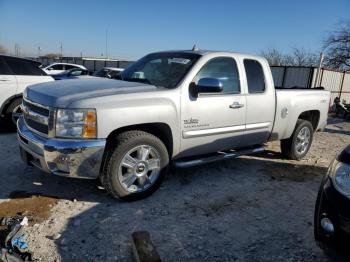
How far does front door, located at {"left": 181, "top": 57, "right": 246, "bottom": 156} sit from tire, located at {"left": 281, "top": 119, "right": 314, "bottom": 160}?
1.60 m

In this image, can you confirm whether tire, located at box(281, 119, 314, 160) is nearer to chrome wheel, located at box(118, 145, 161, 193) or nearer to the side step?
the side step

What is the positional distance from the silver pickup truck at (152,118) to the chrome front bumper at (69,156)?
10 millimetres

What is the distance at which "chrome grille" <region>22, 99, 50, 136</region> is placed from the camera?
3.80m

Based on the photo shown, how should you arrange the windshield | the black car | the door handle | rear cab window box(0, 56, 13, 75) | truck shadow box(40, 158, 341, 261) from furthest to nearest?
rear cab window box(0, 56, 13, 75), the door handle, the windshield, truck shadow box(40, 158, 341, 261), the black car

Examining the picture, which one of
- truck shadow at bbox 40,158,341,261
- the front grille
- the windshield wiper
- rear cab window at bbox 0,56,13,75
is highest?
the windshield wiper

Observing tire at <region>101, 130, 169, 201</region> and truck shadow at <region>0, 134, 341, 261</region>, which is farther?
tire at <region>101, 130, 169, 201</region>

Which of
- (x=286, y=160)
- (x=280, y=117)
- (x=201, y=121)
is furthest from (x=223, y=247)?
(x=286, y=160)

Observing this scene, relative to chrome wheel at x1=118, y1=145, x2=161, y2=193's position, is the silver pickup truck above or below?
above

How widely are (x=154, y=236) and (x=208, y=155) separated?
72.1 inches

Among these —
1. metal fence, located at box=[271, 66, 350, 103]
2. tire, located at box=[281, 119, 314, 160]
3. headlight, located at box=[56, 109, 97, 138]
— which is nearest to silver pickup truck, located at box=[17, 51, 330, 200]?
headlight, located at box=[56, 109, 97, 138]

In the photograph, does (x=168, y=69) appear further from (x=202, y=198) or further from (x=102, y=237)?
(x=102, y=237)

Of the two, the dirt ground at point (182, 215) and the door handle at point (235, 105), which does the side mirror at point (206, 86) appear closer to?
the door handle at point (235, 105)

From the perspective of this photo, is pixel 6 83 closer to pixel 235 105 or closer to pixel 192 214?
pixel 235 105

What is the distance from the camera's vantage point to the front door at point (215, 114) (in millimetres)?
4457
